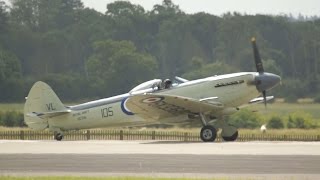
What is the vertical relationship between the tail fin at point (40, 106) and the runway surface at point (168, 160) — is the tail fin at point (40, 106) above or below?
above

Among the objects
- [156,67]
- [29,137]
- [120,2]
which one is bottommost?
[29,137]

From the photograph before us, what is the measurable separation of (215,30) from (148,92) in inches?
2298

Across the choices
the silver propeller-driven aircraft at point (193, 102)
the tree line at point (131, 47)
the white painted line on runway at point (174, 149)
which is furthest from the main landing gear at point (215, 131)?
the tree line at point (131, 47)

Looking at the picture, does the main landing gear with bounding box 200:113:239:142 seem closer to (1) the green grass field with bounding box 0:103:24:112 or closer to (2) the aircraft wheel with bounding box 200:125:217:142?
(2) the aircraft wheel with bounding box 200:125:217:142

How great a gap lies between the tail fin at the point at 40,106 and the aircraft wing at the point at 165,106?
4.65m

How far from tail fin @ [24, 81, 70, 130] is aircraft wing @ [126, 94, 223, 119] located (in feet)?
15.3

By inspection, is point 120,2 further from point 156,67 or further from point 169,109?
point 169,109

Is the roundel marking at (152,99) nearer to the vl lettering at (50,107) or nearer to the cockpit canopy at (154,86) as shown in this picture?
the cockpit canopy at (154,86)

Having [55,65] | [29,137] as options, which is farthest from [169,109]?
[55,65]

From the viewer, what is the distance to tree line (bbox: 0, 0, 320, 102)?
207 ft

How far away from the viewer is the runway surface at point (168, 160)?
1953 centimetres

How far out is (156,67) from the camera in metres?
72.3

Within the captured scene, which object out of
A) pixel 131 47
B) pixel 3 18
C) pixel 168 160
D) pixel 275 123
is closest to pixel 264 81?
pixel 168 160

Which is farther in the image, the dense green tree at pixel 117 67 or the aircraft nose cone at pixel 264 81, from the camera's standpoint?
the dense green tree at pixel 117 67
